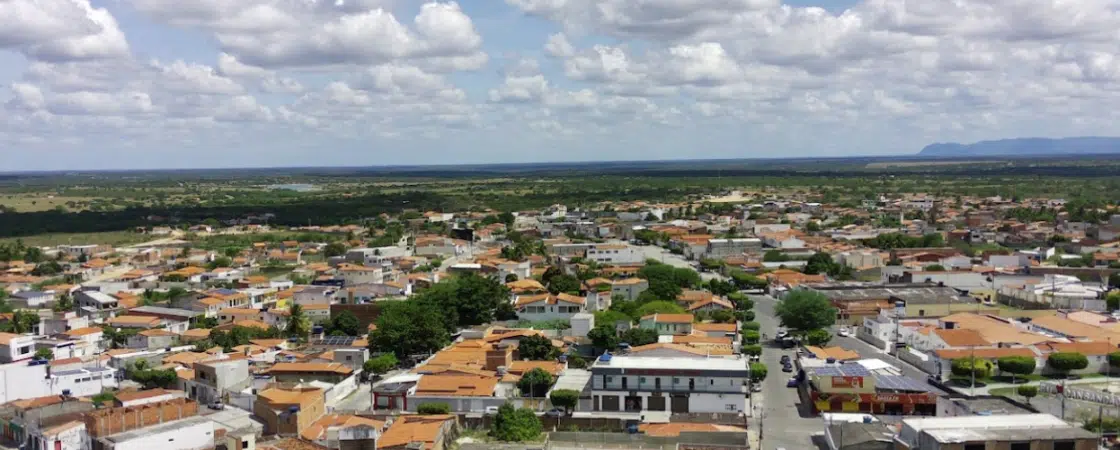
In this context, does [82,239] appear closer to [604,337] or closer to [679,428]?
[604,337]

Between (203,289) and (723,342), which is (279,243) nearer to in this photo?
(203,289)

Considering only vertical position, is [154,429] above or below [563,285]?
above

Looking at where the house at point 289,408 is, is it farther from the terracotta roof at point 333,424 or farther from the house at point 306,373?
the house at point 306,373

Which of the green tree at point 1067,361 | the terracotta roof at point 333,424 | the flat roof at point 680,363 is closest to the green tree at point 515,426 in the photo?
the terracotta roof at point 333,424

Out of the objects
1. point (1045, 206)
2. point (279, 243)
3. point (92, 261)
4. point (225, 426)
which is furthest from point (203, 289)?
point (1045, 206)

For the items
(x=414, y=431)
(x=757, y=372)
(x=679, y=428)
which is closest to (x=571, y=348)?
(x=757, y=372)

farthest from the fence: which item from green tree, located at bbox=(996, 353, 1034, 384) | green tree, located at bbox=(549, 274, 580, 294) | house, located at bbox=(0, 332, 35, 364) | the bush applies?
house, located at bbox=(0, 332, 35, 364)
